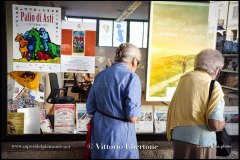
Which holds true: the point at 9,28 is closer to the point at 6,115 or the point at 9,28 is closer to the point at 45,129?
the point at 6,115

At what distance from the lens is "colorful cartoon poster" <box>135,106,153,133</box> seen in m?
2.80

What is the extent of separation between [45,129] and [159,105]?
3.99ft

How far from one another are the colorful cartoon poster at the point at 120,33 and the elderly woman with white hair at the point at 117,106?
522 millimetres

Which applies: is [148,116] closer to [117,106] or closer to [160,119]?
[160,119]

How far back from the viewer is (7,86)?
8.22 ft

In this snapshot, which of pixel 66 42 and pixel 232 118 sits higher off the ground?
pixel 66 42

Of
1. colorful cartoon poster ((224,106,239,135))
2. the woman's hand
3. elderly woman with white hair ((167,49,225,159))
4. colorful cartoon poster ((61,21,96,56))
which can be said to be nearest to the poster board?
colorful cartoon poster ((61,21,96,56))

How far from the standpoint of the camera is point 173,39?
2592 mm

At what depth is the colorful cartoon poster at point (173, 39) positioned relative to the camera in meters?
2.55

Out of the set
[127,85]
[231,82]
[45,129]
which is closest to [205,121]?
[127,85]

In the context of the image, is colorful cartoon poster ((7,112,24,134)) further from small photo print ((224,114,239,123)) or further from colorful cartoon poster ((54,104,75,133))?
small photo print ((224,114,239,123))

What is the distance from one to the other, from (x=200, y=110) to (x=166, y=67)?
83cm

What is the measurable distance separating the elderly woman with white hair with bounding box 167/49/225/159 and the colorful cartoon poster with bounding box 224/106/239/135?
0.92m

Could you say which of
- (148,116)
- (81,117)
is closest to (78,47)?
(81,117)
